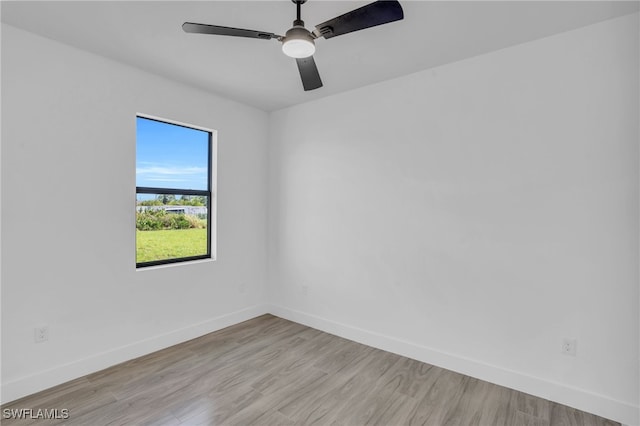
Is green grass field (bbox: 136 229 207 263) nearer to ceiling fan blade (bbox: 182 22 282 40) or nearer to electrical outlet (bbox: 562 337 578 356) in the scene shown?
ceiling fan blade (bbox: 182 22 282 40)

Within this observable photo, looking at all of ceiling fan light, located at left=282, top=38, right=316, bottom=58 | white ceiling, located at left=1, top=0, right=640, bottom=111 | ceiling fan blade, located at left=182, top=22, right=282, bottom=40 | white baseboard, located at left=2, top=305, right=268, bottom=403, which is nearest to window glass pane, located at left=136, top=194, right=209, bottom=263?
white baseboard, located at left=2, top=305, right=268, bottom=403

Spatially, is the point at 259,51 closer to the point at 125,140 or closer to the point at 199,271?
the point at 125,140

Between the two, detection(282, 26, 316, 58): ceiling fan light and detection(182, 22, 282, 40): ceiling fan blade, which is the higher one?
detection(182, 22, 282, 40): ceiling fan blade

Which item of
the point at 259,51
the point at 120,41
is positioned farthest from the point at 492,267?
the point at 120,41

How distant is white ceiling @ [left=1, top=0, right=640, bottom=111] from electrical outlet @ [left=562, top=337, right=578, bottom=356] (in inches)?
85.2

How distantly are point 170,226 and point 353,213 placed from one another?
189cm

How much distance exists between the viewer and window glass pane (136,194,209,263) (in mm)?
3113

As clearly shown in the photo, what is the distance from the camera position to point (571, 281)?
2277 mm

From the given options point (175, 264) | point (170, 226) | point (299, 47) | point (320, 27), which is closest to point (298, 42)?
point (299, 47)

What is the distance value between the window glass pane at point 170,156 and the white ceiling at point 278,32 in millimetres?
544

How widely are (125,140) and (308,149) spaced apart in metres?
1.84

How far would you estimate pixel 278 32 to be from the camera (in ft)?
7.50

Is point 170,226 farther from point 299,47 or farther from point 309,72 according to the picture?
point 299,47

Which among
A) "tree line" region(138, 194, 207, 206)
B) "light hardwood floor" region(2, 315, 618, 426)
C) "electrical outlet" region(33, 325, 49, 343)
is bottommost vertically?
"light hardwood floor" region(2, 315, 618, 426)
